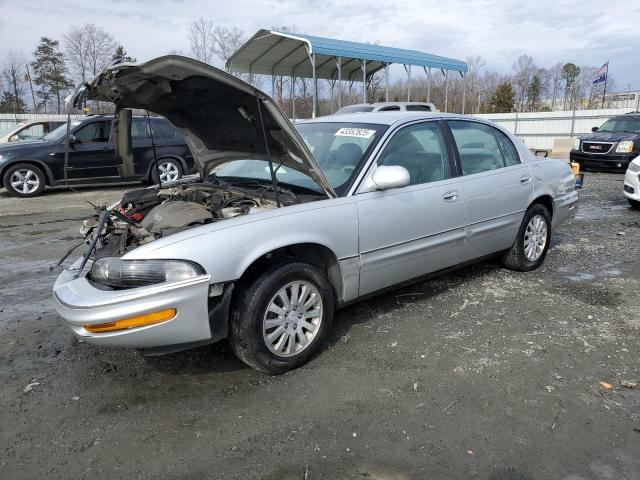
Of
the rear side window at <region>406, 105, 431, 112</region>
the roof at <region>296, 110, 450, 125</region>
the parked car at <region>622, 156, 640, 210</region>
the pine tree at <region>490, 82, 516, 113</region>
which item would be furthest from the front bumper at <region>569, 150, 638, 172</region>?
the pine tree at <region>490, 82, 516, 113</region>

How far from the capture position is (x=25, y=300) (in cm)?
465

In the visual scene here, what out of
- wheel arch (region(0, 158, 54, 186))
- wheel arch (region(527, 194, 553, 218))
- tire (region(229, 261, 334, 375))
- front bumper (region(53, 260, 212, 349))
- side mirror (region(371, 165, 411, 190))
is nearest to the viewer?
front bumper (region(53, 260, 212, 349))

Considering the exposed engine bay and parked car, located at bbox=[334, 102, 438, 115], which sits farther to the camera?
parked car, located at bbox=[334, 102, 438, 115]

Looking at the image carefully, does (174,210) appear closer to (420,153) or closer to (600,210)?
(420,153)

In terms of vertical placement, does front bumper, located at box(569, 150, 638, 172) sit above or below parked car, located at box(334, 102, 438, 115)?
below

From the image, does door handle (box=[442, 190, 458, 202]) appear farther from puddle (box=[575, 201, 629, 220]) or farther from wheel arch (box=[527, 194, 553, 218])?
puddle (box=[575, 201, 629, 220])

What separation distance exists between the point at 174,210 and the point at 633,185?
8.21 meters

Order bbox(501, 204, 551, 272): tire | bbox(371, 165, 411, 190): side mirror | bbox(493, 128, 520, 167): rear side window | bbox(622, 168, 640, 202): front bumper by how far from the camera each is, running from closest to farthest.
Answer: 1. bbox(371, 165, 411, 190): side mirror
2. bbox(493, 128, 520, 167): rear side window
3. bbox(501, 204, 551, 272): tire
4. bbox(622, 168, 640, 202): front bumper

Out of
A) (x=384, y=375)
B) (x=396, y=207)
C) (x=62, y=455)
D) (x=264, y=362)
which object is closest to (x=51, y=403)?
(x=62, y=455)

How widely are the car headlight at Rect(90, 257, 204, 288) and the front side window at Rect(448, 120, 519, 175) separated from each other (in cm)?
261

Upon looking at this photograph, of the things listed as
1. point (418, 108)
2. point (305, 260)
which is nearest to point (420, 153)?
point (305, 260)

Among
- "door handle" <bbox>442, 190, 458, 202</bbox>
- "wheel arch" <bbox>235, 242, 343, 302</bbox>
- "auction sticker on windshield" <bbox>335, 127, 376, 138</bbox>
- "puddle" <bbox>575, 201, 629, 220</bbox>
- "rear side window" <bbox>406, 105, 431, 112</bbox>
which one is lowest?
"puddle" <bbox>575, 201, 629, 220</bbox>

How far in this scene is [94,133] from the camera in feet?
36.7

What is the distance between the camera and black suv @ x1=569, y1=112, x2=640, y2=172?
13.6 m
